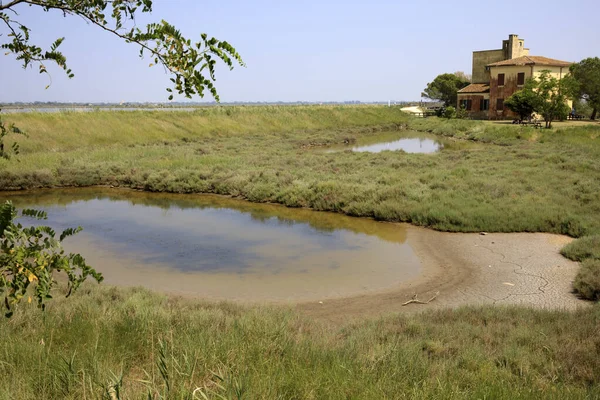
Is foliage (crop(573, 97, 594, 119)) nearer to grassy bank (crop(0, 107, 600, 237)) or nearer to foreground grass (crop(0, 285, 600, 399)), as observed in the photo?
grassy bank (crop(0, 107, 600, 237))

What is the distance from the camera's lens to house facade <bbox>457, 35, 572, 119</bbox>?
57312 millimetres

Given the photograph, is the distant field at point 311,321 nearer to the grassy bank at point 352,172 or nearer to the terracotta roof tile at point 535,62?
the grassy bank at point 352,172

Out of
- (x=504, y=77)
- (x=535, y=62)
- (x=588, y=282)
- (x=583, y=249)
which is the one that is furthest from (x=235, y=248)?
(x=504, y=77)

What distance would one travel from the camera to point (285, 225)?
17.7 meters

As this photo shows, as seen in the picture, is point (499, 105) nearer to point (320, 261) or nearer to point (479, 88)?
point (479, 88)

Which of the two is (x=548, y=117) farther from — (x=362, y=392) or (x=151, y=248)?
(x=362, y=392)

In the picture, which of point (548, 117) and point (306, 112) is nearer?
point (548, 117)

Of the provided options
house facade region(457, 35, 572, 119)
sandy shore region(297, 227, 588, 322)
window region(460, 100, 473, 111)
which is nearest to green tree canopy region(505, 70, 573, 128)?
house facade region(457, 35, 572, 119)

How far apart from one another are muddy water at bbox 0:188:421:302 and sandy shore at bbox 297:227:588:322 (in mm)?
592

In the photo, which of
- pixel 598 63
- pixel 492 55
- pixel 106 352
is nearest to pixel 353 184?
pixel 106 352

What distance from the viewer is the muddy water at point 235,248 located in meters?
11.8

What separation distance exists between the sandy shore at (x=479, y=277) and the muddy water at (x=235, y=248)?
59cm

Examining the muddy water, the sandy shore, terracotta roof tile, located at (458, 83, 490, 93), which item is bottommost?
the muddy water

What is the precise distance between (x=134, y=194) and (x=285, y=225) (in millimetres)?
9693
